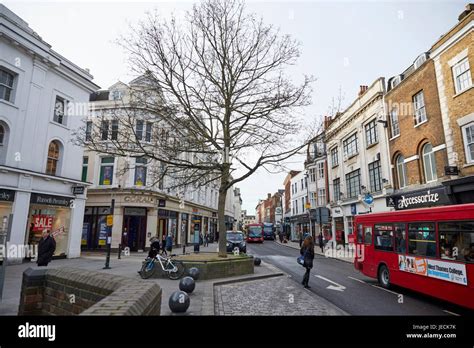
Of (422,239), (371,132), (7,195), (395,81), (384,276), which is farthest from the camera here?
(371,132)

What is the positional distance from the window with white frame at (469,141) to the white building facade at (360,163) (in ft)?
19.3

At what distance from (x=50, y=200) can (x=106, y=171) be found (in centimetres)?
833

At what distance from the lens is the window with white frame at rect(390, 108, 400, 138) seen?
65.5ft

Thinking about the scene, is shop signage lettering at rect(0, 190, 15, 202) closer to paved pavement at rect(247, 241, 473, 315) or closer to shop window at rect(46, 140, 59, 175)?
shop window at rect(46, 140, 59, 175)

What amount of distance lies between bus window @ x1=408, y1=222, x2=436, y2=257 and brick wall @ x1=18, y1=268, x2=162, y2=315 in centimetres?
816

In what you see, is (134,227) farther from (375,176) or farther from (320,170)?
(320,170)

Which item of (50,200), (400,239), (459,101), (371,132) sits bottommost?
(400,239)

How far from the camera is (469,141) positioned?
45.0ft

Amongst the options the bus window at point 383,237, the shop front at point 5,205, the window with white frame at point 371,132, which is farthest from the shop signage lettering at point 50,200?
the window with white frame at point 371,132

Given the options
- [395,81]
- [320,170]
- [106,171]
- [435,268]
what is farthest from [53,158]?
[320,170]

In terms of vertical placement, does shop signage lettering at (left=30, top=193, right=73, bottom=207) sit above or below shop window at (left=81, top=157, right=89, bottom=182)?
below

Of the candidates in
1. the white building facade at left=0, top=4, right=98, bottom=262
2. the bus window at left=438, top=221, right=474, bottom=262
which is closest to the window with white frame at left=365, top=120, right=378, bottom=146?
the bus window at left=438, top=221, right=474, bottom=262

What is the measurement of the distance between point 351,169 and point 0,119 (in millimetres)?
26786

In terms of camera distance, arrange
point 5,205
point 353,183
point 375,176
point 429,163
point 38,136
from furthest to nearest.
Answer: point 353,183, point 375,176, point 429,163, point 38,136, point 5,205
